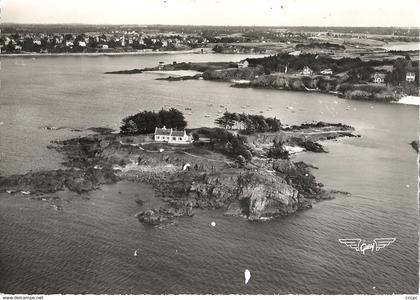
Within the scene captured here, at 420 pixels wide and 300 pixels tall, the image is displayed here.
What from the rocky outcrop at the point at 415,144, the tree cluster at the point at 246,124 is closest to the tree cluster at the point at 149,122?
the tree cluster at the point at 246,124

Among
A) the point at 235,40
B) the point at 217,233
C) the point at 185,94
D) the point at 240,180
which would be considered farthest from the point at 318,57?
the point at 217,233

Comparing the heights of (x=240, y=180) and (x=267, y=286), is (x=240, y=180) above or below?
above

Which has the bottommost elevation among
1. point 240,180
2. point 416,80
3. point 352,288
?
point 352,288

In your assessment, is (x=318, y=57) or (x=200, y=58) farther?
(x=200, y=58)

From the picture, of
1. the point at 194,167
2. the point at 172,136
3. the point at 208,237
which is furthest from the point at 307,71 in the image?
→ the point at 208,237

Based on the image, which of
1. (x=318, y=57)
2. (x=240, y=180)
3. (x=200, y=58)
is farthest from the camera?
(x=200, y=58)

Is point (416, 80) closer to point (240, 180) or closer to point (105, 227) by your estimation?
point (240, 180)

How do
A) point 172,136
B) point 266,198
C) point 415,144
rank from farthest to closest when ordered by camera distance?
1. point 415,144
2. point 172,136
3. point 266,198

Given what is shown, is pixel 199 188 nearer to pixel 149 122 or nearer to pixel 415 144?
pixel 149 122
